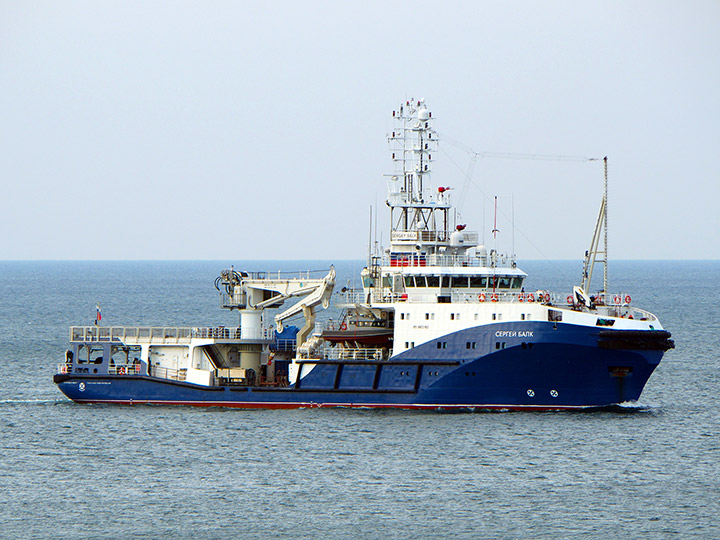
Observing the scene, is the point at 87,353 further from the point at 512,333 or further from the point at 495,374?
the point at 512,333

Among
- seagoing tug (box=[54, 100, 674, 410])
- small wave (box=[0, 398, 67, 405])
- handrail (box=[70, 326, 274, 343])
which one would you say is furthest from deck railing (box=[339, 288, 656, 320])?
small wave (box=[0, 398, 67, 405])

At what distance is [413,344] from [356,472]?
8622 millimetres

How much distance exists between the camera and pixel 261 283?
154 ft

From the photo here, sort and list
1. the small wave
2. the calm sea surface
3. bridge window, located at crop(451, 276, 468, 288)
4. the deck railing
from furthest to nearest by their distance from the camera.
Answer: the small wave < bridge window, located at crop(451, 276, 468, 288) < the deck railing < the calm sea surface

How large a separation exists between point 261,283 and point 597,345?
14.0 meters

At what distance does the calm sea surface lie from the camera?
30.5 m

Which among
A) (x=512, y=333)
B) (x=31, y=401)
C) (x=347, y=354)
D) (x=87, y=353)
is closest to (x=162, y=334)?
(x=87, y=353)

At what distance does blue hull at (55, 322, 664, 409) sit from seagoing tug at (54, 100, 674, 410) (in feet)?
0.15

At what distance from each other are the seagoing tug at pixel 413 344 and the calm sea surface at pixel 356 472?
866 millimetres

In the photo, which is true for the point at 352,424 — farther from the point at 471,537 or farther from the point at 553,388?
the point at 471,537

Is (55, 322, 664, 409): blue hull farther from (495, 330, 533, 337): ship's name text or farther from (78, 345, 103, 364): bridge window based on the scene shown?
(78, 345, 103, 364): bridge window

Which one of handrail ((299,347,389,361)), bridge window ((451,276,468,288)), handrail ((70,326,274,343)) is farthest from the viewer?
handrail ((70,326,274,343))

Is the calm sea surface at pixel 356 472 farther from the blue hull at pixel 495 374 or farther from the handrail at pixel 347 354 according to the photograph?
the handrail at pixel 347 354

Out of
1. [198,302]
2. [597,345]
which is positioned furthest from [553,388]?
[198,302]
